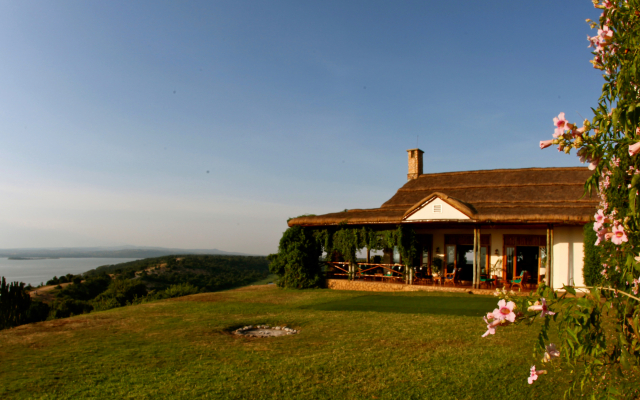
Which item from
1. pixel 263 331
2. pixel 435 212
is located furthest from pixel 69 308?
pixel 435 212

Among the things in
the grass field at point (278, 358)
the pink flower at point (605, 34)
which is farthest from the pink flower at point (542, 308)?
the grass field at point (278, 358)

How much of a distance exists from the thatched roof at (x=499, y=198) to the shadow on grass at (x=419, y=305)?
3.61 meters

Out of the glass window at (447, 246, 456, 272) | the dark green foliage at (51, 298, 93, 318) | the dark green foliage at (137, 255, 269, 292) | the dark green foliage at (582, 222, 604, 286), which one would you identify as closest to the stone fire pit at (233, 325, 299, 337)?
the dark green foliage at (582, 222, 604, 286)

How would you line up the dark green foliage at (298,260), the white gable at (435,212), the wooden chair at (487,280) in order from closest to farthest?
the white gable at (435,212) < the wooden chair at (487,280) < the dark green foliage at (298,260)

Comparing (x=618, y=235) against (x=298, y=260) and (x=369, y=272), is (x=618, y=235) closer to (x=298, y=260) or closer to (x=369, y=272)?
(x=298, y=260)

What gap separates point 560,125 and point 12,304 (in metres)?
20.3

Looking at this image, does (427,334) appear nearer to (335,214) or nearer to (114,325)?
(114,325)

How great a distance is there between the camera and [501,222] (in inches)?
630

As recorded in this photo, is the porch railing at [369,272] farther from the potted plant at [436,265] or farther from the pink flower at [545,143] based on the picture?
the pink flower at [545,143]

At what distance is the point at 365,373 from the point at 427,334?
3.08m

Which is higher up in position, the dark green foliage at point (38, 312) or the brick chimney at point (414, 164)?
the brick chimney at point (414, 164)

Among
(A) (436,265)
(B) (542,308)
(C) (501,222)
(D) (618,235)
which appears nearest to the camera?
(B) (542,308)

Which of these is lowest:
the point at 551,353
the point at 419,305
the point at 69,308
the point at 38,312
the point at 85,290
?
the point at 85,290

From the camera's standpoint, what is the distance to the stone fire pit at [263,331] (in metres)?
9.84
